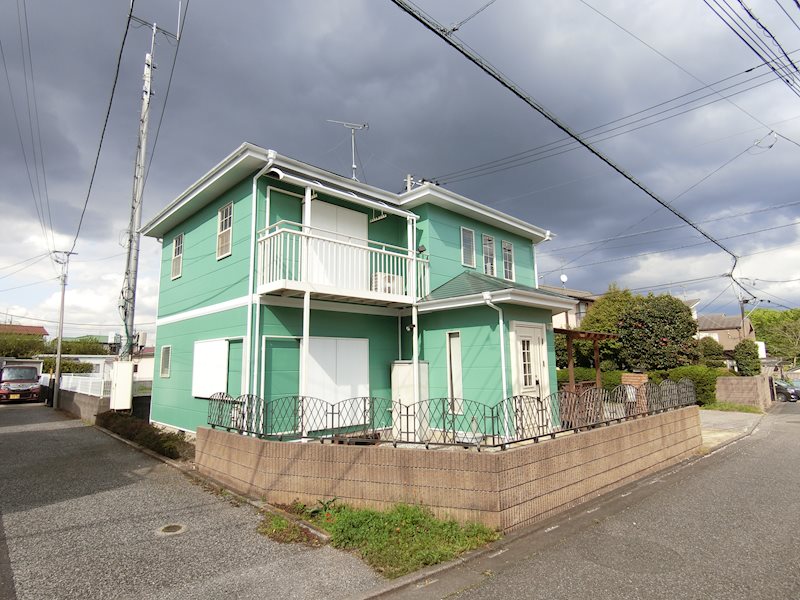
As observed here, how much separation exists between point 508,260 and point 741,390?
12.6m

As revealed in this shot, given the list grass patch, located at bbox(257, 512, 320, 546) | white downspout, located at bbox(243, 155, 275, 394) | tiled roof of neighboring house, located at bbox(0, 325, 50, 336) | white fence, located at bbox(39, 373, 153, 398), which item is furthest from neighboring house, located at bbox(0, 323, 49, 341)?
grass patch, located at bbox(257, 512, 320, 546)

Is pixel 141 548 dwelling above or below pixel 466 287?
below

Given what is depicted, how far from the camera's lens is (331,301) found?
8.91 meters

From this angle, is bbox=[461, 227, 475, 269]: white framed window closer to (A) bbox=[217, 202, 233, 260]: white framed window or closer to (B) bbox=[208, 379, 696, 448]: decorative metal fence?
(B) bbox=[208, 379, 696, 448]: decorative metal fence

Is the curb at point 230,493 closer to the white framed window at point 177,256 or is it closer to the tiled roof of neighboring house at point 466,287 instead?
the white framed window at point 177,256

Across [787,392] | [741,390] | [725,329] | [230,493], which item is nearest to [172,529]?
[230,493]

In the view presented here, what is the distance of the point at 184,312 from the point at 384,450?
27.0 ft

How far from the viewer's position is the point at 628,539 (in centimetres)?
451

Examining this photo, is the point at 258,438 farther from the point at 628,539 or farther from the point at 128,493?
the point at 628,539

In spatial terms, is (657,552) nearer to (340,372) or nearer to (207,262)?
(340,372)

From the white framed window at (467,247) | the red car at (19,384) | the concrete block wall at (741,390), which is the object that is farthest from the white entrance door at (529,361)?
the red car at (19,384)

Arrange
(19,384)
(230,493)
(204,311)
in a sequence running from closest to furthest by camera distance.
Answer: (230,493) → (204,311) → (19,384)

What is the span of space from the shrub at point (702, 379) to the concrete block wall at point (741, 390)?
33 centimetres

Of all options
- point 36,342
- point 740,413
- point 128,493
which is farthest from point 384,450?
point 36,342
